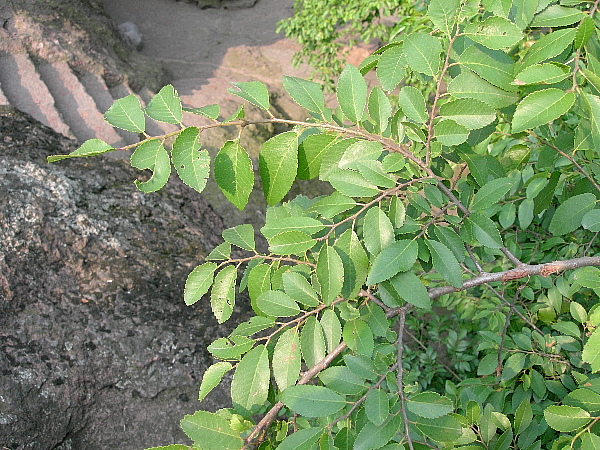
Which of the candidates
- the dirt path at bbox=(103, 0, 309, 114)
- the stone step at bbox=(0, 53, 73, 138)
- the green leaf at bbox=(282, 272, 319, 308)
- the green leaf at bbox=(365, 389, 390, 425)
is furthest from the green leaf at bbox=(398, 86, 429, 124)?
the dirt path at bbox=(103, 0, 309, 114)

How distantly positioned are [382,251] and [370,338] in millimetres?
156

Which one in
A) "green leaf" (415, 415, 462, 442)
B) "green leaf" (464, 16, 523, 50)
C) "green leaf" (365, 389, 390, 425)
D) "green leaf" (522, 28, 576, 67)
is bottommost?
"green leaf" (415, 415, 462, 442)

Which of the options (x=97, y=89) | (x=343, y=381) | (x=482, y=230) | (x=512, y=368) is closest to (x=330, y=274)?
(x=343, y=381)

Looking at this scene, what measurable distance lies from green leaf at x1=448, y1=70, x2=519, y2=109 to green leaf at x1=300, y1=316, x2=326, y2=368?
42 cm

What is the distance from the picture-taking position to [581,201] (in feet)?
3.20

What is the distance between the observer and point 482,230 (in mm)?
819

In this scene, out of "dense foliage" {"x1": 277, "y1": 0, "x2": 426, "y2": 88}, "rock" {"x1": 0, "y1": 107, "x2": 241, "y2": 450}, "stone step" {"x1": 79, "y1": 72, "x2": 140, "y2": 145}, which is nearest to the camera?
"rock" {"x1": 0, "y1": 107, "x2": 241, "y2": 450}

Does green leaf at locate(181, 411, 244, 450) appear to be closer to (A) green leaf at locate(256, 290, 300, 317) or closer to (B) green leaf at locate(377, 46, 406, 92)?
(A) green leaf at locate(256, 290, 300, 317)

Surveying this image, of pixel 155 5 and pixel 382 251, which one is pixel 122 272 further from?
pixel 155 5

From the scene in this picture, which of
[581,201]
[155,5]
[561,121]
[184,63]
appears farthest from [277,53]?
[581,201]

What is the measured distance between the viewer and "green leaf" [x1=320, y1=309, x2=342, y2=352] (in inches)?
32.8

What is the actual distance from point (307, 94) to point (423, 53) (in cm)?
19

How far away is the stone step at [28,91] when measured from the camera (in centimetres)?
357

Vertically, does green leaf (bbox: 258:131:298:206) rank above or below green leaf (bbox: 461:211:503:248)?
above
